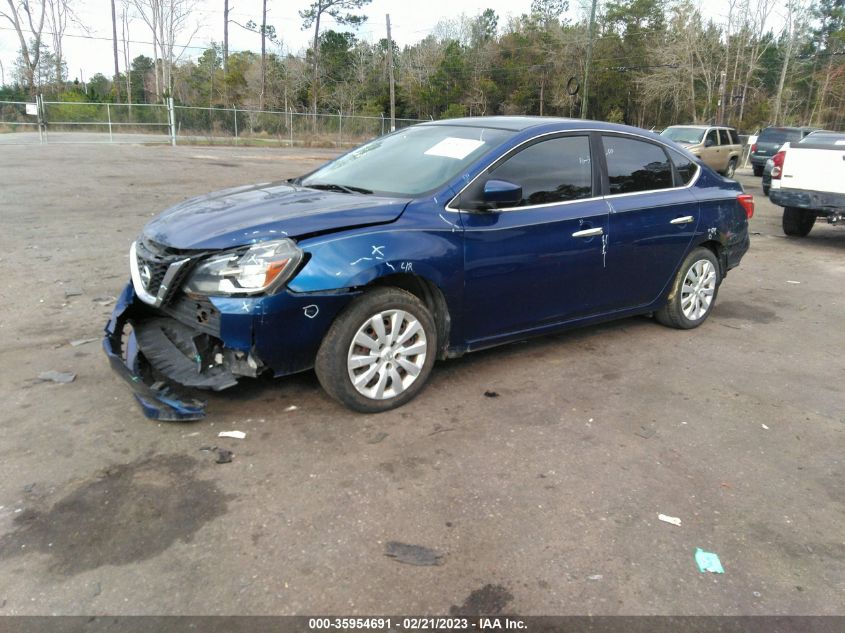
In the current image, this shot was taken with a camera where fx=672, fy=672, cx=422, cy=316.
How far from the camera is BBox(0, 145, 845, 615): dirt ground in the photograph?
8.45 feet

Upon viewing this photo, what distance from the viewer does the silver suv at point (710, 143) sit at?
2067 centimetres

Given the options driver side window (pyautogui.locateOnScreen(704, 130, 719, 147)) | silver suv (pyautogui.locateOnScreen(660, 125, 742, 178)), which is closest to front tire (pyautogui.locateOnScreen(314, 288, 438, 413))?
silver suv (pyautogui.locateOnScreen(660, 125, 742, 178))

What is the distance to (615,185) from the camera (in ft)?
16.5

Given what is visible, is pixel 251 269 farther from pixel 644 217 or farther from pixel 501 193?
pixel 644 217

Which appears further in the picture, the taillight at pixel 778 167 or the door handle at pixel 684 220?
the taillight at pixel 778 167

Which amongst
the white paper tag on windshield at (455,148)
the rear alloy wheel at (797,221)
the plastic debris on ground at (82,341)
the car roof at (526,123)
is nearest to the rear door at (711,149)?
the rear alloy wheel at (797,221)

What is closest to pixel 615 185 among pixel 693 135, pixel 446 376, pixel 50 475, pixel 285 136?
pixel 446 376

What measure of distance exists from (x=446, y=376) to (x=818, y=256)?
7809 mm

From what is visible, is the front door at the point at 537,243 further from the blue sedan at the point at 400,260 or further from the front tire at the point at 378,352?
the front tire at the point at 378,352

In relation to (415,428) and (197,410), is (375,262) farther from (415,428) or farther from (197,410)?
(197,410)

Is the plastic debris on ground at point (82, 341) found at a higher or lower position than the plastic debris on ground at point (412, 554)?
higher

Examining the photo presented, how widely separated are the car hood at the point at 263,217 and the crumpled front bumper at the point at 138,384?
544 mm

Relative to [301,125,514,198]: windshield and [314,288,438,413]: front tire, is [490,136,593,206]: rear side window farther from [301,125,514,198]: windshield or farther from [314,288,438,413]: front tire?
[314,288,438,413]: front tire

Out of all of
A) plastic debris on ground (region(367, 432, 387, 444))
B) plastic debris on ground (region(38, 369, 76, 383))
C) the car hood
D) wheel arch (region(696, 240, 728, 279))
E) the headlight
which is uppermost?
the car hood
